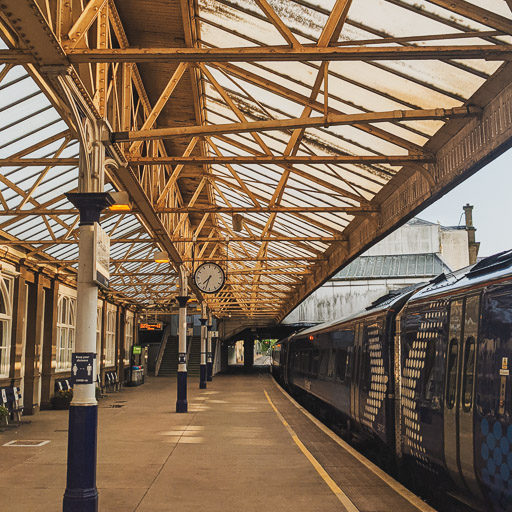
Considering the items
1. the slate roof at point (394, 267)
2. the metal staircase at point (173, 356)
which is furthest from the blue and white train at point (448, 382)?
the slate roof at point (394, 267)

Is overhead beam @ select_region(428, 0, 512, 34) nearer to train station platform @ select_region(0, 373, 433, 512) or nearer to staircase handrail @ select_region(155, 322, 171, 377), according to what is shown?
train station platform @ select_region(0, 373, 433, 512)

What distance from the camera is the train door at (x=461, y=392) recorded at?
6336mm

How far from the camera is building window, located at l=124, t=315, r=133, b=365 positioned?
35.0 metres

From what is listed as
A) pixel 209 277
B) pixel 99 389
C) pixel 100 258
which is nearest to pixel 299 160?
pixel 100 258

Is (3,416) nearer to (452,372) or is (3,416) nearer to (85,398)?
(85,398)

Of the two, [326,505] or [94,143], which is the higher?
[94,143]

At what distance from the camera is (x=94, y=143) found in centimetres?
798

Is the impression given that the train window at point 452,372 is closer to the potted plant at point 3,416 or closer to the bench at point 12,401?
the potted plant at point 3,416

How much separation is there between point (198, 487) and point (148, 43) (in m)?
6.61

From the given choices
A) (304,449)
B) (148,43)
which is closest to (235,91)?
(148,43)

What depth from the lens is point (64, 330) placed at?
75.1ft

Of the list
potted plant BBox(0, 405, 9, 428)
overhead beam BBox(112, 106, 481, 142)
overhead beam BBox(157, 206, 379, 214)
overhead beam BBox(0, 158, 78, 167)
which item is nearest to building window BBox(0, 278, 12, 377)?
potted plant BBox(0, 405, 9, 428)

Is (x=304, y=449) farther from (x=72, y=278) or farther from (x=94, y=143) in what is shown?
(x=72, y=278)

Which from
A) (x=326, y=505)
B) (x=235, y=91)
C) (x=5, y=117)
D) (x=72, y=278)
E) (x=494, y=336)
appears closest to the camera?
(x=494, y=336)
